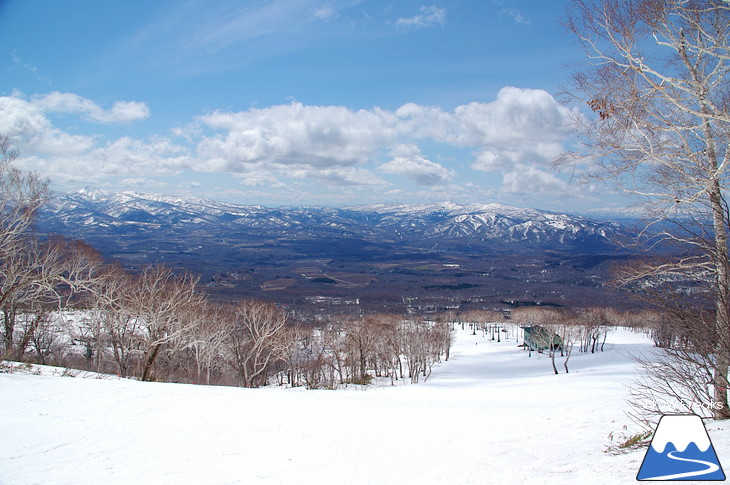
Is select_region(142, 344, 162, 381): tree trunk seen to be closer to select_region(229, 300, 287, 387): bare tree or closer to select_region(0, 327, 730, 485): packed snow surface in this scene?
select_region(0, 327, 730, 485): packed snow surface

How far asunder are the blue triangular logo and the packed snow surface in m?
1.04

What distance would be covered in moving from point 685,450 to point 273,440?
7.54 m

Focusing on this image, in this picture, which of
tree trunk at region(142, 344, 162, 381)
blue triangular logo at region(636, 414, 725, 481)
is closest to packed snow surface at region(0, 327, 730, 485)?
blue triangular logo at region(636, 414, 725, 481)

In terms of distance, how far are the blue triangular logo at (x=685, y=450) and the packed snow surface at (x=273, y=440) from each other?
1.04 m

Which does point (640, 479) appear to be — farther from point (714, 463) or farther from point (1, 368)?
point (1, 368)

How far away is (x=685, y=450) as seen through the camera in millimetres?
4328

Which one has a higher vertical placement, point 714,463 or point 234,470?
point 714,463

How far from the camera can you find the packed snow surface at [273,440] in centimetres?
670

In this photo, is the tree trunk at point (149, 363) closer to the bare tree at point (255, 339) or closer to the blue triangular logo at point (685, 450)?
the bare tree at point (255, 339)

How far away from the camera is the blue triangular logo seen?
4.29 m

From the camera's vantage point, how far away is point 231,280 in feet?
514

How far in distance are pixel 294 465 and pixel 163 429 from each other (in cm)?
355

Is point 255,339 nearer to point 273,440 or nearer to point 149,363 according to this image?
point 149,363

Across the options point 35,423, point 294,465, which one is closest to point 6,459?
point 35,423
